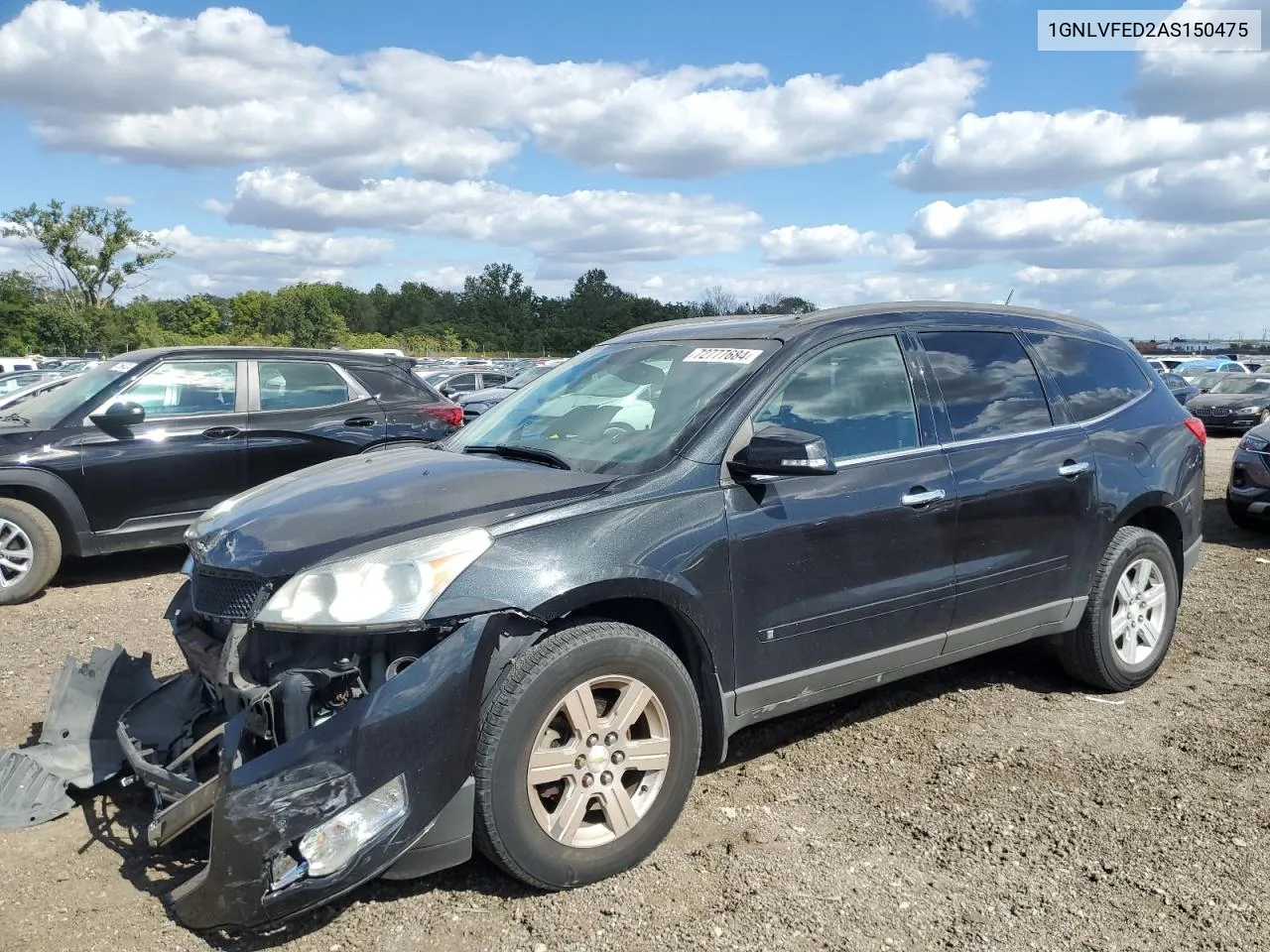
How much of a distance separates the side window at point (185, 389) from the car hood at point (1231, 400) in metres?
22.3

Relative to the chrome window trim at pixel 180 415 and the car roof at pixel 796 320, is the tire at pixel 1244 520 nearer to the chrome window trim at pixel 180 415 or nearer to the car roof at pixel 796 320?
the car roof at pixel 796 320

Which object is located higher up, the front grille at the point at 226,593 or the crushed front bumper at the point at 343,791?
the front grille at the point at 226,593

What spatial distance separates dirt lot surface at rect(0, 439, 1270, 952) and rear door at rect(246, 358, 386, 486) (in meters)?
2.98

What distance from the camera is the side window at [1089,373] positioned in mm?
4695

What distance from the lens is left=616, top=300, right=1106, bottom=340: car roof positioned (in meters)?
4.01

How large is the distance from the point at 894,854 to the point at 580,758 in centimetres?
115

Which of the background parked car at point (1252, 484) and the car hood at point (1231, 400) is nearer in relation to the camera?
the background parked car at point (1252, 484)

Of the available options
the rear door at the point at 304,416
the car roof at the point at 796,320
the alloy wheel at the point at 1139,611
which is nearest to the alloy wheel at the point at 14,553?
the rear door at the point at 304,416

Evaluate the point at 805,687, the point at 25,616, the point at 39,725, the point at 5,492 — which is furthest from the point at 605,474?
the point at 5,492

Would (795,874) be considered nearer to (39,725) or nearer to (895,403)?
(895,403)

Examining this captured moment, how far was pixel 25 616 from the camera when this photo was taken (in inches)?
252

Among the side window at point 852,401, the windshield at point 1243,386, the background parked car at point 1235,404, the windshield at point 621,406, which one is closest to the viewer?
the windshield at point 621,406

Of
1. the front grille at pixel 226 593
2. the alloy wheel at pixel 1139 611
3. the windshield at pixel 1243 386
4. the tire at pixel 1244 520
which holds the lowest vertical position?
the tire at pixel 1244 520

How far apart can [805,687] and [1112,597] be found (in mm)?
1923
